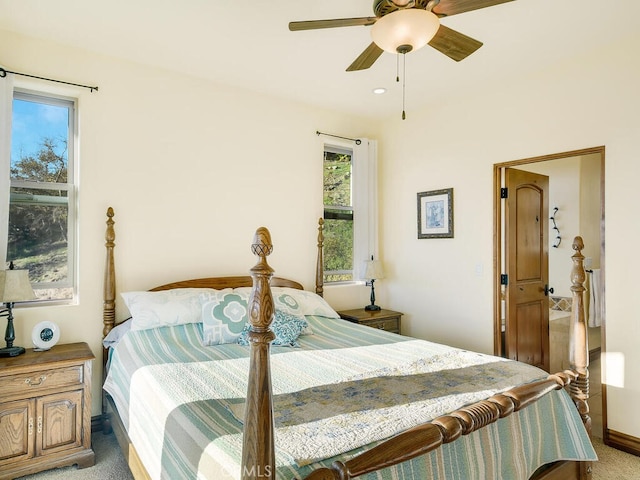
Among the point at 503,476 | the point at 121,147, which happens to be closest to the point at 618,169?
the point at 503,476

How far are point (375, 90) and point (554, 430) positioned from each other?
2990 mm

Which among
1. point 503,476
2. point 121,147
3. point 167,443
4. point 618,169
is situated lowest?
point 503,476

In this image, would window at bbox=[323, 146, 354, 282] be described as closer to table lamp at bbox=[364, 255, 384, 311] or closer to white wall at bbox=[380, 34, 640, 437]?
table lamp at bbox=[364, 255, 384, 311]

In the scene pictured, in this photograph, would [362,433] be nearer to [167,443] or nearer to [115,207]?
[167,443]

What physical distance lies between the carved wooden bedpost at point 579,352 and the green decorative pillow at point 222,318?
1987 mm

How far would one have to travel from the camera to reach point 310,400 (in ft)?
5.45

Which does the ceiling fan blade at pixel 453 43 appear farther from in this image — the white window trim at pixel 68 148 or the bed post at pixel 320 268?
the white window trim at pixel 68 148

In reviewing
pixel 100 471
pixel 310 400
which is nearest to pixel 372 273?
pixel 310 400

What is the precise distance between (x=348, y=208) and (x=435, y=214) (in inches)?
37.8

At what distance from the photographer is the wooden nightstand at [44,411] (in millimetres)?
2248

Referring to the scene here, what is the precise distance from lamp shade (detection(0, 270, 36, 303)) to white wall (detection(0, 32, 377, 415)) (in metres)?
0.37

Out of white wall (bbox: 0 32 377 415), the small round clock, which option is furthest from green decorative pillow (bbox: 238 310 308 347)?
the small round clock

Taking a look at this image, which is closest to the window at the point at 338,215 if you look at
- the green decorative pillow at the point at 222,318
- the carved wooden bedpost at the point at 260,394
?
the green decorative pillow at the point at 222,318

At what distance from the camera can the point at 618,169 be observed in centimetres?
276
